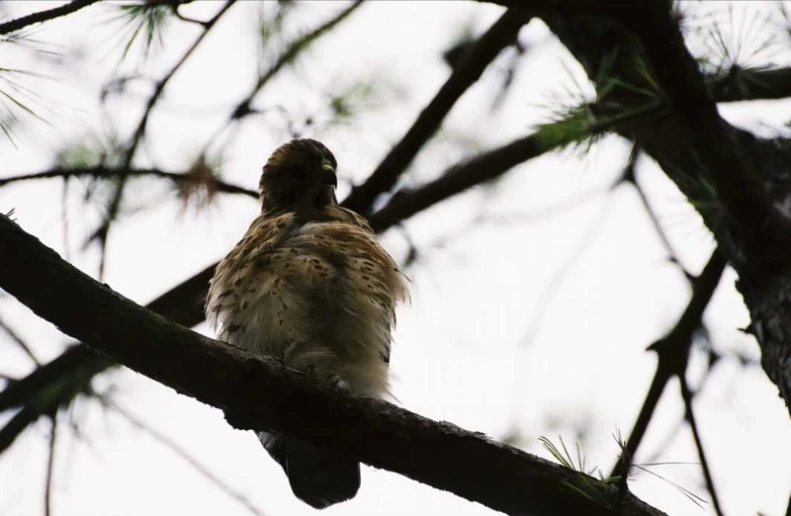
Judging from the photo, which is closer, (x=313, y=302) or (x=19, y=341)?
(x=19, y=341)

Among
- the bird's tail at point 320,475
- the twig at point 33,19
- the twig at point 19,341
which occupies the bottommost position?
the bird's tail at point 320,475

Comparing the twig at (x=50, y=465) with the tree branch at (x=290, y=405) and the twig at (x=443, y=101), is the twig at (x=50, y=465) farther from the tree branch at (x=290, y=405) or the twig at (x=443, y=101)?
the twig at (x=443, y=101)

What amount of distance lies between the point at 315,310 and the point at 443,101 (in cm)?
123

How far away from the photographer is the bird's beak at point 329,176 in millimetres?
5098

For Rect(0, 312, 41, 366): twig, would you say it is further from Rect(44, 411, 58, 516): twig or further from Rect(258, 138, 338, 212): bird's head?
Rect(258, 138, 338, 212): bird's head

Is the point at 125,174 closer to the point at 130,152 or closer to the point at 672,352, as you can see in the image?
the point at 130,152

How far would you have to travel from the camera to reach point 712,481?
364 centimetres

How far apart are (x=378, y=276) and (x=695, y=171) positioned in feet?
4.84

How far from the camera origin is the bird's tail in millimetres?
3816

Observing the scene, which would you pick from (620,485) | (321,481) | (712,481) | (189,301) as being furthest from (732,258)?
(189,301)

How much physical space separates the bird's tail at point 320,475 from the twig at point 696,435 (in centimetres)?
136

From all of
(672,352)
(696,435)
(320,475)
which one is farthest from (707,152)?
(320,475)

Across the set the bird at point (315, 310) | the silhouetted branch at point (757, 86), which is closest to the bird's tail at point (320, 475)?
the bird at point (315, 310)

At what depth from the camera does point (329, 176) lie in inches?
201
